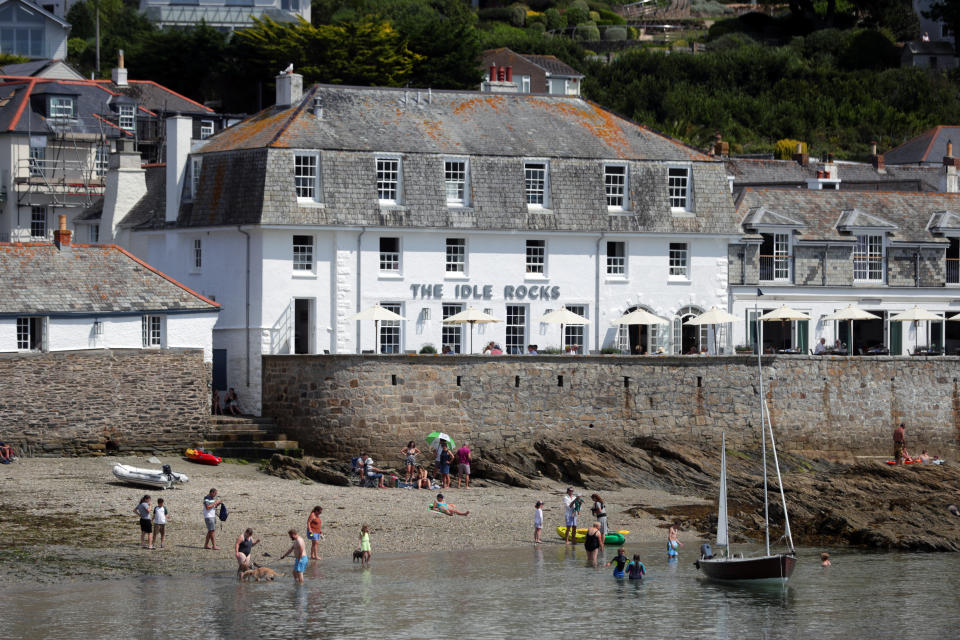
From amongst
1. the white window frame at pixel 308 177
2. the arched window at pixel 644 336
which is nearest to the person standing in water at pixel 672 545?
the arched window at pixel 644 336

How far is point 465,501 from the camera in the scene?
163ft

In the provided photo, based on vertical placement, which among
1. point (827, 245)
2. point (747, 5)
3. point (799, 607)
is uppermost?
point (747, 5)

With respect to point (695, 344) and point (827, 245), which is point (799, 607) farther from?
A: point (827, 245)

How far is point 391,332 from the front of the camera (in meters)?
56.6

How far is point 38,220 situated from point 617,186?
24.1m

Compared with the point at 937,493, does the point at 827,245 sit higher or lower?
higher

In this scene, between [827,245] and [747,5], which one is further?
[747,5]

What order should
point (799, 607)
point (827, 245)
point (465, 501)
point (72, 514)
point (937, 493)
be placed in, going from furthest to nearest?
point (827, 245) < point (937, 493) < point (465, 501) < point (72, 514) < point (799, 607)

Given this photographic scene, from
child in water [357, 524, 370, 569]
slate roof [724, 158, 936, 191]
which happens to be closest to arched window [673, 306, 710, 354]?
slate roof [724, 158, 936, 191]

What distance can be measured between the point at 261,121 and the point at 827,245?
19.7m

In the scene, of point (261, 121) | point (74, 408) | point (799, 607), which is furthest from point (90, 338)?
point (799, 607)

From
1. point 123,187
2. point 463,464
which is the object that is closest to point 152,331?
point 463,464

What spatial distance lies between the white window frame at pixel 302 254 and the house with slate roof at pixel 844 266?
14.7 m

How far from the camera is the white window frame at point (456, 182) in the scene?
2255 inches
